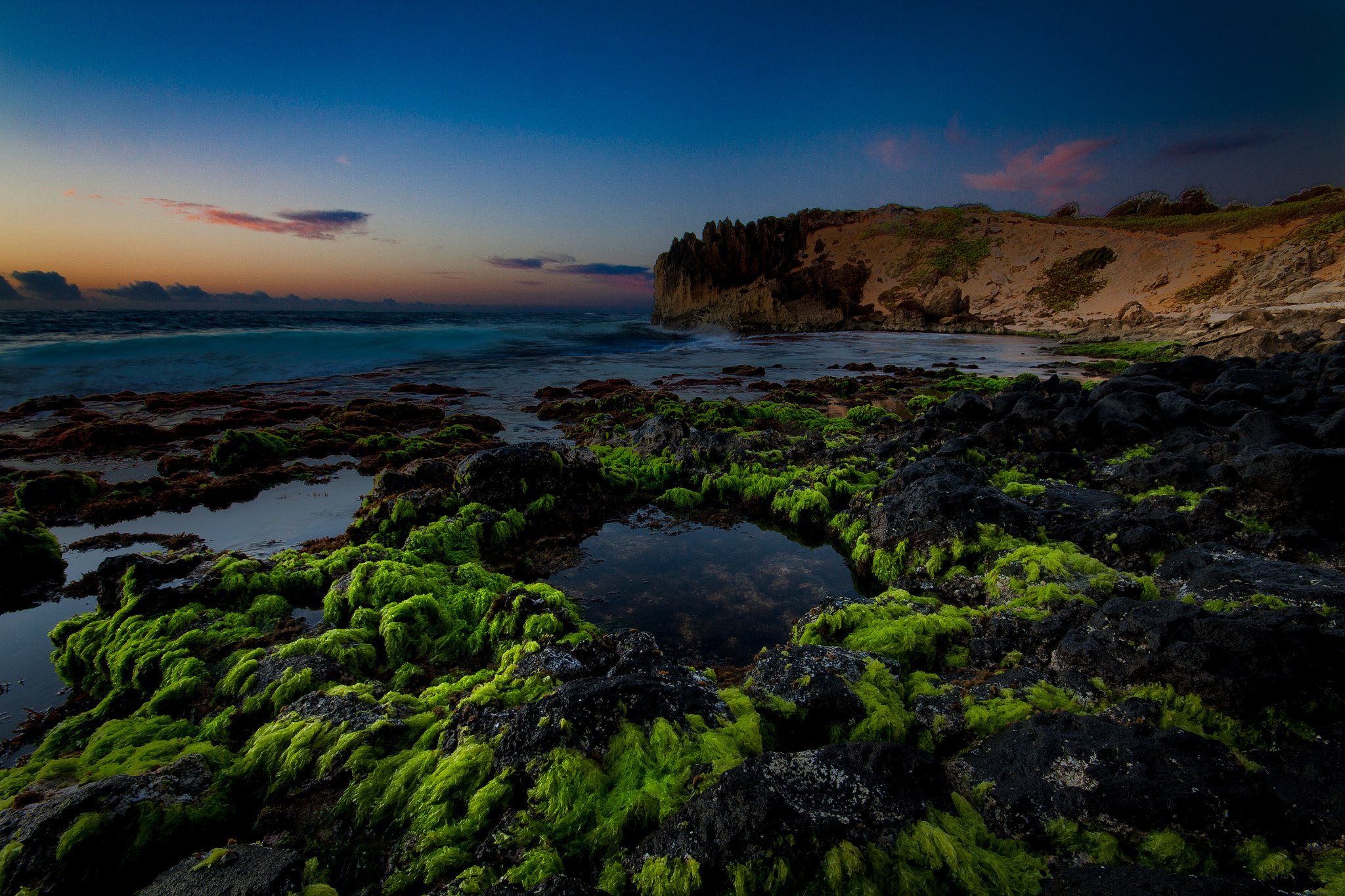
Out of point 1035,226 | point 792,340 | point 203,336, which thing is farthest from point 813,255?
point 203,336

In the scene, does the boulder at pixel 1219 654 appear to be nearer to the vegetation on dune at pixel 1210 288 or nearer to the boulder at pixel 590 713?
the boulder at pixel 590 713

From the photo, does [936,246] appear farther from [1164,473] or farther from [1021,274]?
[1164,473]

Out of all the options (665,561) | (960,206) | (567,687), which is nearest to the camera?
(567,687)

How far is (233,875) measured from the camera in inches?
80.8

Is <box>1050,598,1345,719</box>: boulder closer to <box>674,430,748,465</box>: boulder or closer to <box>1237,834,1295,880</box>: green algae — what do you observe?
<box>1237,834,1295,880</box>: green algae

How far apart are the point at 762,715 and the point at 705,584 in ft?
7.60

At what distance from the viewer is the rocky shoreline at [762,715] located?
2039mm

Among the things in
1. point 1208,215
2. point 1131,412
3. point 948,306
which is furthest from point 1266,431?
point 1208,215

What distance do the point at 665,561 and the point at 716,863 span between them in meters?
3.90

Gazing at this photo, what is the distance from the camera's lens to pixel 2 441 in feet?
37.0

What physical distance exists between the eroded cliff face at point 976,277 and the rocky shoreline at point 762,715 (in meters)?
19.6

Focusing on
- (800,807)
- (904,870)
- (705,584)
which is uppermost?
(800,807)

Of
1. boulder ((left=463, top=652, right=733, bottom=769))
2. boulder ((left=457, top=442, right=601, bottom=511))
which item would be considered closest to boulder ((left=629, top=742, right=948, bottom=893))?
boulder ((left=463, top=652, right=733, bottom=769))

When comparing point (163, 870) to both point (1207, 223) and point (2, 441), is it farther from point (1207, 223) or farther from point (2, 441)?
point (1207, 223)
